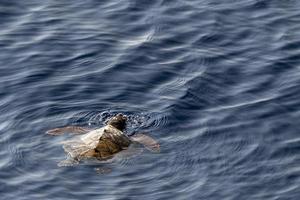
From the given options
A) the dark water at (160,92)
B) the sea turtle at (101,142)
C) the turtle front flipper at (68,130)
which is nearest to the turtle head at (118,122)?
the sea turtle at (101,142)

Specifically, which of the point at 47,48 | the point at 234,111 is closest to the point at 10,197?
the point at 234,111

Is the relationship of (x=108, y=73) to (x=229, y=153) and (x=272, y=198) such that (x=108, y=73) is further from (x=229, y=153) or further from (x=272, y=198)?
(x=272, y=198)

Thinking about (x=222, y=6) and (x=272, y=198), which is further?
(x=222, y=6)

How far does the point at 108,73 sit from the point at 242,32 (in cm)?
410

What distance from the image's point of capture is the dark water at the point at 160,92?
1664 centimetres

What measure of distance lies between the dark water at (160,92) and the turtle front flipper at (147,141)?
190 mm

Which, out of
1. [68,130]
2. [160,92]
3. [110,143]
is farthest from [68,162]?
[160,92]

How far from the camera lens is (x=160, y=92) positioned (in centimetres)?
2012

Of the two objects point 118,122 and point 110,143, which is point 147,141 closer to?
point 110,143

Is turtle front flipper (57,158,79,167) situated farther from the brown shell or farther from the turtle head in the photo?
the turtle head

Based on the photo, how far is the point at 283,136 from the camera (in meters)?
18.3

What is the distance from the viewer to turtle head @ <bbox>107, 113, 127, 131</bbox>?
60.6 ft

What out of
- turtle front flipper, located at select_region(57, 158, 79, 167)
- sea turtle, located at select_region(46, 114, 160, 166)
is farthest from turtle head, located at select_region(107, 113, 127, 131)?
turtle front flipper, located at select_region(57, 158, 79, 167)

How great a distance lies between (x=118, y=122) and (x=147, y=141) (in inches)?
35.2
